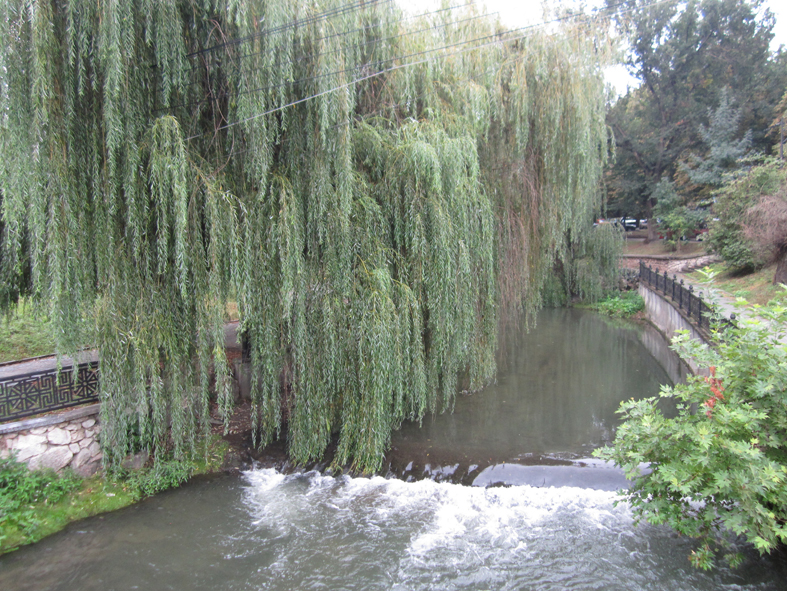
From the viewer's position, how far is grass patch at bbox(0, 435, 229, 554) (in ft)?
17.9

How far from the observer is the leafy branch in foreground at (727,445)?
4.02m

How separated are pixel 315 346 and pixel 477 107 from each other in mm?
4444

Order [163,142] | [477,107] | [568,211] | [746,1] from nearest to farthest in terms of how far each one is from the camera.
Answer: [163,142] < [477,107] < [568,211] < [746,1]

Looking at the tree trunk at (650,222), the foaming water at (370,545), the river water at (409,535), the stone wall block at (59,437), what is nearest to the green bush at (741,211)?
the tree trunk at (650,222)

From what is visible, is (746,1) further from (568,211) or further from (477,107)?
(477,107)

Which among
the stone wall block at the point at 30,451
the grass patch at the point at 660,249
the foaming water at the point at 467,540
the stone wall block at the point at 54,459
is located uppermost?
the grass patch at the point at 660,249

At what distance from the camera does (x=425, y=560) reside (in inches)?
204

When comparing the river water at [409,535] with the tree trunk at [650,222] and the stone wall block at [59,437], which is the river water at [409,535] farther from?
the tree trunk at [650,222]

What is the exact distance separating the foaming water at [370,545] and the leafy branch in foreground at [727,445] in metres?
0.73

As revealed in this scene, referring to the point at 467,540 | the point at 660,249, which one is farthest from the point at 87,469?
the point at 660,249

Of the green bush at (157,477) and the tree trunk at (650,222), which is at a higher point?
the tree trunk at (650,222)

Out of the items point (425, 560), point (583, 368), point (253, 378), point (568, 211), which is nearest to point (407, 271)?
point (253, 378)

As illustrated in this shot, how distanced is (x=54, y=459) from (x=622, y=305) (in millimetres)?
19391

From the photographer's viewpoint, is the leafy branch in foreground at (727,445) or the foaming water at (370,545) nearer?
the leafy branch in foreground at (727,445)
